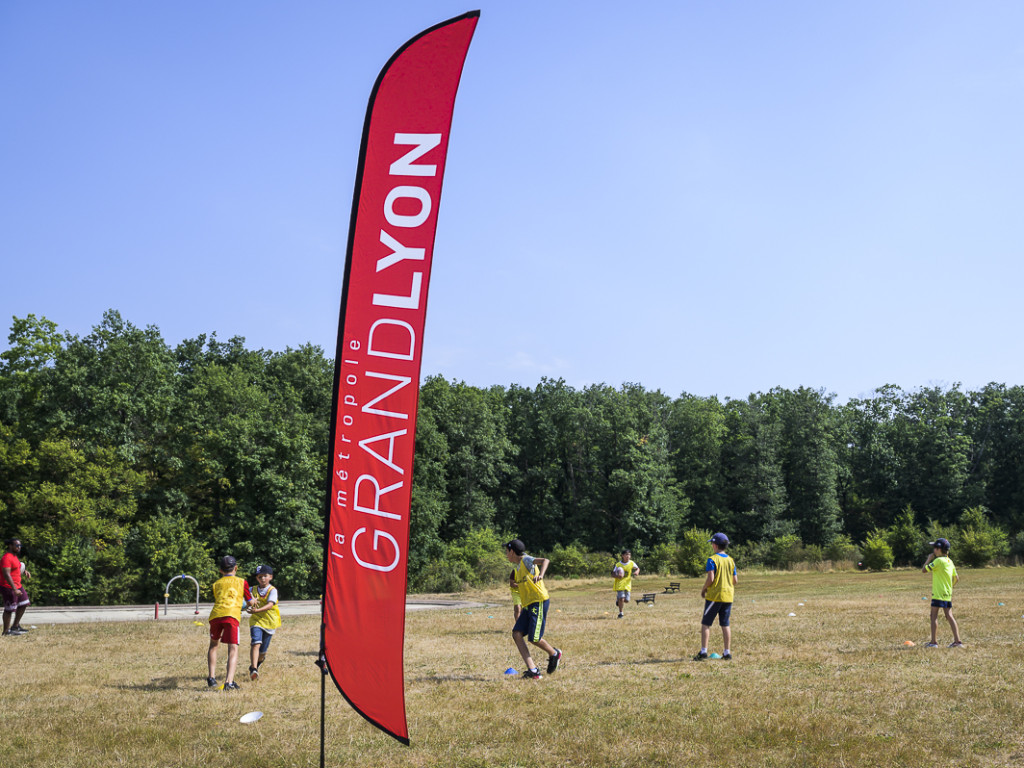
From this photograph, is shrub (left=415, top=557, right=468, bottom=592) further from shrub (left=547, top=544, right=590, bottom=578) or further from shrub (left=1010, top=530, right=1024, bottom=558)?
shrub (left=1010, top=530, right=1024, bottom=558)

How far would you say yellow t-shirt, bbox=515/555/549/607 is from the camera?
1038 cm

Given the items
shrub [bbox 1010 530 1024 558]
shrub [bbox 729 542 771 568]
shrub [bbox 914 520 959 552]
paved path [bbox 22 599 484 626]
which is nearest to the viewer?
paved path [bbox 22 599 484 626]

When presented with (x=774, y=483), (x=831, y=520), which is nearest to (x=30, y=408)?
(x=774, y=483)

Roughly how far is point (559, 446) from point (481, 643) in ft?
199

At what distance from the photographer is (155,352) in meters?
45.4

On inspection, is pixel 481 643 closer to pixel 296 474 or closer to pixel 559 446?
pixel 296 474

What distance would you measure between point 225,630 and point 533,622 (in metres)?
3.87

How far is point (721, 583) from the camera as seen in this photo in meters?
11.5

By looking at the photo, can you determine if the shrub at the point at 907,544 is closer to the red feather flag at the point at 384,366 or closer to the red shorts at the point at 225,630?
the red shorts at the point at 225,630

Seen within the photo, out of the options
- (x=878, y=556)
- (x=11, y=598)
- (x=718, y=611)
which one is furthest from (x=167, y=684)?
(x=878, y=556)

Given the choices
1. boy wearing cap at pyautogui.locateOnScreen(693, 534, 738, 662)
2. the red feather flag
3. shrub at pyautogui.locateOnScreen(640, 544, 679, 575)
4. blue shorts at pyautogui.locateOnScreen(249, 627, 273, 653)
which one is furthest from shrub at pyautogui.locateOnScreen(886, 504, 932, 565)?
the red feather flag

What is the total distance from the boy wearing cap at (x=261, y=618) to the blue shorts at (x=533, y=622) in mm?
3195

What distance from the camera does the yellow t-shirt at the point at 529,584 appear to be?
10.4 m

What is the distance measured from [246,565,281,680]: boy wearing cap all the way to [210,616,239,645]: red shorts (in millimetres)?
410
